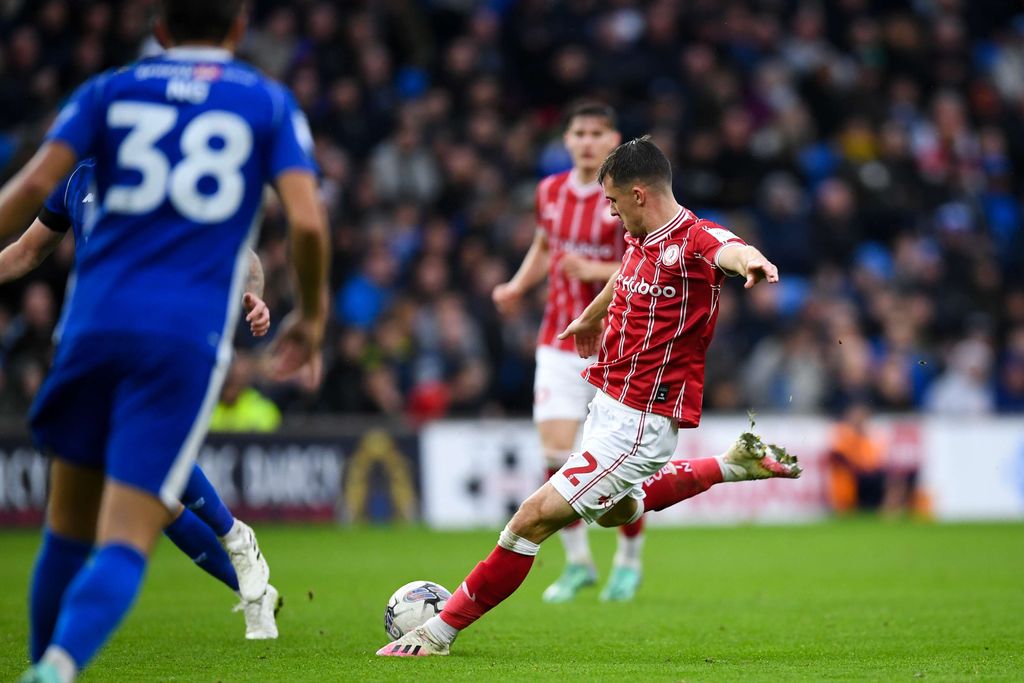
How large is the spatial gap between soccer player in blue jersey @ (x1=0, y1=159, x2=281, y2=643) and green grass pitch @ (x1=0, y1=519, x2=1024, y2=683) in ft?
0.80

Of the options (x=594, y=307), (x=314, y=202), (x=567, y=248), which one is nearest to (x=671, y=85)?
(x=567, y=248)

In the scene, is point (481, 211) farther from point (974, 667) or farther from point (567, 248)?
point (974, 667)

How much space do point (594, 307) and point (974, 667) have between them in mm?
→ 2417

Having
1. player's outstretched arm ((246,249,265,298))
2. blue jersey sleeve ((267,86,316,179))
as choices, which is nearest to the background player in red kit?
player's outstretched arm ((246,249,265,298))

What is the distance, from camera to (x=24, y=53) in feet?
59.4

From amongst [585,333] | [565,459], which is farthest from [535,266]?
[585,333]

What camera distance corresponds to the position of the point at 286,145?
15.0 feet

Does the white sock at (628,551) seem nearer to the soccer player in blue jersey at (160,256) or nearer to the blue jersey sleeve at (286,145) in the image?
the soccer player in blue jersey at (160,256)

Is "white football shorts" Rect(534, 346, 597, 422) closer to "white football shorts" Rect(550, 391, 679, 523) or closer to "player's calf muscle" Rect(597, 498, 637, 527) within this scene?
"player's calf muscle" Rect(597, 498, 637, 527)

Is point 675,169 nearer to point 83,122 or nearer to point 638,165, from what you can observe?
point 638,165

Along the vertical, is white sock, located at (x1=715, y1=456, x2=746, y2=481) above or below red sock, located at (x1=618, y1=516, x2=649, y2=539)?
above

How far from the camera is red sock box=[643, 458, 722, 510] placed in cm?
724

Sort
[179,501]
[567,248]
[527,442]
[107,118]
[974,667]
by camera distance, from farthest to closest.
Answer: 1. [527,442]
2. [567,248]
3. [179,501]
4. [974,667]
5. [107,118]

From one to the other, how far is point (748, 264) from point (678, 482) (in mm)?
1943
